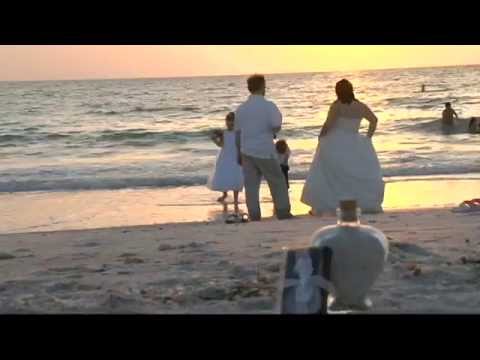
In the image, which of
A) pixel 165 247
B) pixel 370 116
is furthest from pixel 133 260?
pixel 370 116

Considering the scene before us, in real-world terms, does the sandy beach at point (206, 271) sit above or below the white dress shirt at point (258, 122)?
below

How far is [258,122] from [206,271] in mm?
3210

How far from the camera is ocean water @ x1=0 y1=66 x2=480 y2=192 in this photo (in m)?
16.9

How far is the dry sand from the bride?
1.10 meters

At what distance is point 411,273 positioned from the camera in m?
4.31

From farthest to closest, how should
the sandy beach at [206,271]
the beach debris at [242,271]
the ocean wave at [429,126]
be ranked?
the ocean wave at [429,126] → the beach debris at [242,271] → the sandy beach at [206,271]

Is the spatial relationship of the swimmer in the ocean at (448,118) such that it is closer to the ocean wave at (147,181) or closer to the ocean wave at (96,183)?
the ocean wave at (147,181)

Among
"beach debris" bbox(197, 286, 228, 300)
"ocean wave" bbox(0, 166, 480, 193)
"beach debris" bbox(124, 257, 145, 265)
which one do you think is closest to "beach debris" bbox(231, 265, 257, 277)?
"beach debris" bbox(197, 286, 228, 300)

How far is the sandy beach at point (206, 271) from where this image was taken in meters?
3.78

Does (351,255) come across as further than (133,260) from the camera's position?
No


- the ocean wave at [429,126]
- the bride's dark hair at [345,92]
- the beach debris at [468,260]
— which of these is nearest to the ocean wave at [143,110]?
the ocean wave at [429,126]

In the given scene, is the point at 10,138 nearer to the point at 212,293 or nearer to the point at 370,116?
the point at 370,116

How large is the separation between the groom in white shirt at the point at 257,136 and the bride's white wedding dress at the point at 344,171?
416 millimetres

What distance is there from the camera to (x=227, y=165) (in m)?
10.3
